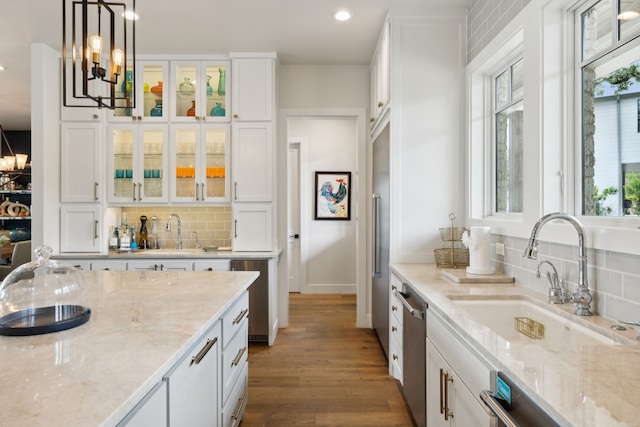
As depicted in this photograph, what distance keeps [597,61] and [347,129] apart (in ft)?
13.8

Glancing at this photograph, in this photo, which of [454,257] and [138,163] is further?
[138,163]

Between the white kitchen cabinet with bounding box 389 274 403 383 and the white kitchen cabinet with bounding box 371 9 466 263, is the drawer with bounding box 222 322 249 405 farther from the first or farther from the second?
the white kitchen cabinet with bounding box 371 9 466 263

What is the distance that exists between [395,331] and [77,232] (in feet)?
9.94

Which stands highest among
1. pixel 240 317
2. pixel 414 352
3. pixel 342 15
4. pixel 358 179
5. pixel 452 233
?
pixel 342 15

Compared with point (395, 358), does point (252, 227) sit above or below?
above

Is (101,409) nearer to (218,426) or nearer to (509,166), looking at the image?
(218,426)

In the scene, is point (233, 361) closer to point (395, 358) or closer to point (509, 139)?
point (395, 358)

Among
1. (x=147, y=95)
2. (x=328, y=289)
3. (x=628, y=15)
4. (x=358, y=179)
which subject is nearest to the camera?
(x=628, y=15)

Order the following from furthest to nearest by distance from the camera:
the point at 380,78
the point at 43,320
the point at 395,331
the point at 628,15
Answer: the point at 380,78
the point at 395,331
the point at 628,15
the point at 43,320

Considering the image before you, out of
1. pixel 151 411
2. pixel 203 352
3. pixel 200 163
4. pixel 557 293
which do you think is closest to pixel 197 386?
pixel 203 352

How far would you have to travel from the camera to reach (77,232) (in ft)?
12.2

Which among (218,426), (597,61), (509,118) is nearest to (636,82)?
(597,61)

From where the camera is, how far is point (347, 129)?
5801mm

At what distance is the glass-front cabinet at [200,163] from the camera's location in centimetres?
377
